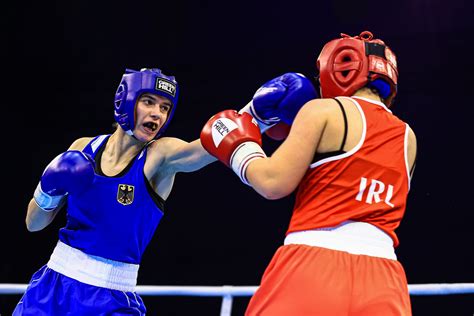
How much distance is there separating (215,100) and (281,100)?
386cm

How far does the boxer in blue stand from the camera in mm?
2277

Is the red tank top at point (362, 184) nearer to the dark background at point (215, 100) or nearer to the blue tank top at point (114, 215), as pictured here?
the blue tank top at point (114, 215)

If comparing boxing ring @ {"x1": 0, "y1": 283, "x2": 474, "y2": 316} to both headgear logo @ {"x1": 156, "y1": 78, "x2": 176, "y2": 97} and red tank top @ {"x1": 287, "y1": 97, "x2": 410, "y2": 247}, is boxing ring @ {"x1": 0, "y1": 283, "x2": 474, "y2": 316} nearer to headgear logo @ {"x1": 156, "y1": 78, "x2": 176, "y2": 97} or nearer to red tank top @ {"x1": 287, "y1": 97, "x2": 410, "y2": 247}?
headgear logo @ {"x1": 156, "y1": 78, "x2": 176, "y2": 97}

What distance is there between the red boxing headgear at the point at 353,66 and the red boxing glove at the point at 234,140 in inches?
9.8

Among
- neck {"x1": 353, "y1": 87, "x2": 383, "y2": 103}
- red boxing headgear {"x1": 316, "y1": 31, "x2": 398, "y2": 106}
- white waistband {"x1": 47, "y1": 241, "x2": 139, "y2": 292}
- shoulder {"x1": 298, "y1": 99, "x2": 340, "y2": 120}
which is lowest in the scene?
white waistband {"x1": 47, "y1": 241, "x2": 139, "y2": 292}

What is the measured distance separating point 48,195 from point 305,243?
114cm

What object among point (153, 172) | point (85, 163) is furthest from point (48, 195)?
point (153, 172)

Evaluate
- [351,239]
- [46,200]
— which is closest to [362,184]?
[351,239]

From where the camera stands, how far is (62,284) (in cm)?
231

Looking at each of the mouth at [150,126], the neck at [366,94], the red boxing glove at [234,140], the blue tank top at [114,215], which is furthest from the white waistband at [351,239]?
the mouth at [150,126]

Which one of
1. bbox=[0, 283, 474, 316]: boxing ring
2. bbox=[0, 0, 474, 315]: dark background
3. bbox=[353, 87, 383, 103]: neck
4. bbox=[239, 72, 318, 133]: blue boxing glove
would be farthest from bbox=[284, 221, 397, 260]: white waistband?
bbox=[0, 0, 474, 315]: dark background

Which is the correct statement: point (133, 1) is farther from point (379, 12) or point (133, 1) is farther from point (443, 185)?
point (443, 185)

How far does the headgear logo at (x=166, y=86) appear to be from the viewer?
252cm

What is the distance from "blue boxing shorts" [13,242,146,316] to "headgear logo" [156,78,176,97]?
2.60 feet
